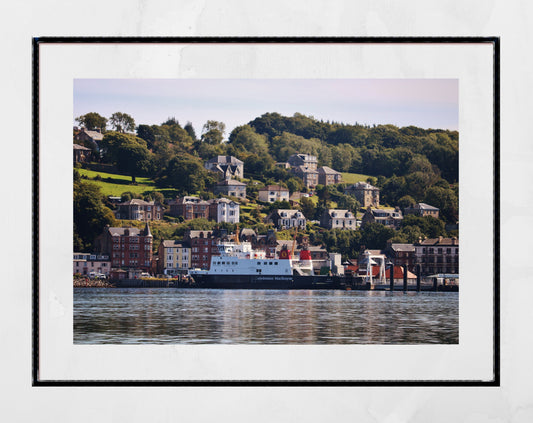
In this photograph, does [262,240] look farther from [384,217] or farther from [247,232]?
[384,217]

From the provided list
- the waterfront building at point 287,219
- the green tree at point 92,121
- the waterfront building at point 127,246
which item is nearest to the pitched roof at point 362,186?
the waterfront building at point 287,219

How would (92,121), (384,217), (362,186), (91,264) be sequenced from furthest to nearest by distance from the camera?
(384,217)
(362,186)
(91,264)
(92,121)

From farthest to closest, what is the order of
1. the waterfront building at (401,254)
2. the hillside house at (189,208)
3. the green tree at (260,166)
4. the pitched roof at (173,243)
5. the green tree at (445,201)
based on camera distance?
the waterfront building at (401,254) → the pitched roof at (173,243) → the hillside house at (189,208) → the green tree at (260,166) → the green tree at (445,201)

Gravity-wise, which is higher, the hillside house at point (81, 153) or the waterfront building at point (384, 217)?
the hillside house at point (81, 153)

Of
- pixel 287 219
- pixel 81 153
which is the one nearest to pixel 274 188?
pixel 287 219

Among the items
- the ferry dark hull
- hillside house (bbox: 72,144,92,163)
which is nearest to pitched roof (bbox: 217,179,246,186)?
hillside house (bbox: 72,144,92,163)

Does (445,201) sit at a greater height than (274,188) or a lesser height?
lesser

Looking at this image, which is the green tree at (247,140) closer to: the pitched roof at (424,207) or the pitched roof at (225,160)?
the pitched roof at (225,160)

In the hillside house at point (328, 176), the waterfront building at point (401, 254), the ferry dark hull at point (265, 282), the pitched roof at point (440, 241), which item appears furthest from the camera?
the ferry dark hull at point (265, 282)
